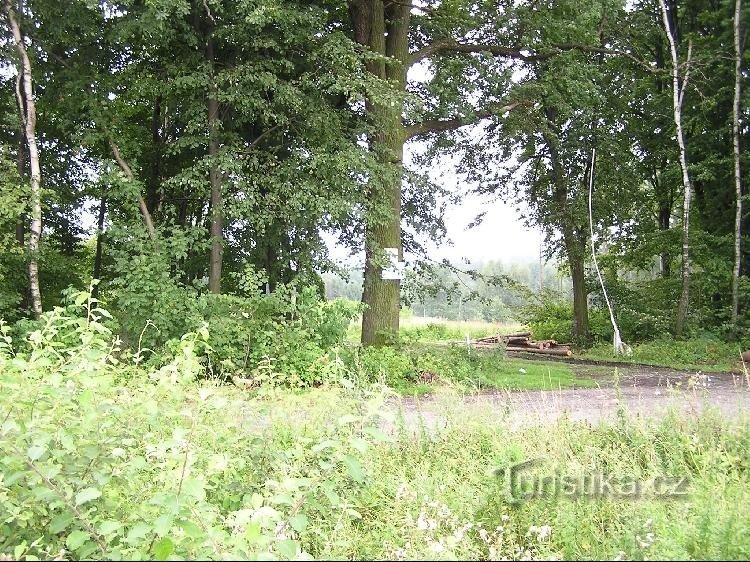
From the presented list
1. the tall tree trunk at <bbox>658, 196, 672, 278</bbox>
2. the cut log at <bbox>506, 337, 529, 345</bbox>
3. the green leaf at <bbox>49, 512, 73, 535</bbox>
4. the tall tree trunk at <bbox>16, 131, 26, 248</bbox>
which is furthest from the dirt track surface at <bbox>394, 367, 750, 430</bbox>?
the cut log at <bbox>506, 337, 529, 345</bbox>

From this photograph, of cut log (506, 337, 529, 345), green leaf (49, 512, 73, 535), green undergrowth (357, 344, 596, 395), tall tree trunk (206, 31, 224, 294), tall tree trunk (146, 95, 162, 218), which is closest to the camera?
green leaf (49, 512, 73, 535)

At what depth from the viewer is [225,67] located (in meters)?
10.5

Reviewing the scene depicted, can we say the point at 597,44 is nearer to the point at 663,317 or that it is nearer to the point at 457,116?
the point at 457,116

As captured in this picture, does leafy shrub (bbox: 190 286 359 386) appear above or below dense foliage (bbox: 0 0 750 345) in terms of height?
below

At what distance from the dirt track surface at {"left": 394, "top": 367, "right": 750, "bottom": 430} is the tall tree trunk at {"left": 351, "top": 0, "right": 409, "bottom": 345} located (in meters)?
2.74

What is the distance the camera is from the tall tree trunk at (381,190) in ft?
34.9

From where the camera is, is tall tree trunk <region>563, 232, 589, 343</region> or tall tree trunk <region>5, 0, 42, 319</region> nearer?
tall tree trunk <region>5, 0, 42, 319</region>

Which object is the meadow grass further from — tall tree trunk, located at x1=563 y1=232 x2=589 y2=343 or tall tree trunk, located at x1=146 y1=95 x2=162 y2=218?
tall tree trunk, located at x1=563 y1=232 x2=589 y2=343

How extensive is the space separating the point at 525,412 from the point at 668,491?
2.52m

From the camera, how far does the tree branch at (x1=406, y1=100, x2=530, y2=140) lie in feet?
38.8

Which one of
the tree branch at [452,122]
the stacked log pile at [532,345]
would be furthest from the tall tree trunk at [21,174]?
the stacked log pile at [532,345]

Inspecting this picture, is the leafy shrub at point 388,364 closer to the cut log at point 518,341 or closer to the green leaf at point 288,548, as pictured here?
the green leaf at point 288,548

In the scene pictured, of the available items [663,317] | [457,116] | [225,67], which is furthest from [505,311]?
[225,67]

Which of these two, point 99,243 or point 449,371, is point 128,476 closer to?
point 449,371
